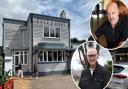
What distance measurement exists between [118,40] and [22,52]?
27.3 meters

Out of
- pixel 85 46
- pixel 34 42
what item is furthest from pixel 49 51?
pixel 85 46

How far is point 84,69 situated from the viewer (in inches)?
67.3

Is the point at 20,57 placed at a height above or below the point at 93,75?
below

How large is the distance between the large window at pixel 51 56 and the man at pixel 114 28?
2580 cm

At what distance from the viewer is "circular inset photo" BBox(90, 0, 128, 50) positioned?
1.68 m

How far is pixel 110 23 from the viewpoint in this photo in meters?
1.71

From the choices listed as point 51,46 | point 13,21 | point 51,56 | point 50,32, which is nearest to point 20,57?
point 51,56

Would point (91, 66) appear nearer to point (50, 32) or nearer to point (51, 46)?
point (51, 46)

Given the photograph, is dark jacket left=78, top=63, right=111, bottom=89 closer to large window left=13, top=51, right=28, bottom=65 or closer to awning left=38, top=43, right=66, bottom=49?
awning left=38, top=43, right=66, bottom=49

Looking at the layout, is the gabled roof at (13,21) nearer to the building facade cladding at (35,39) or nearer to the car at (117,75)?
the building facade cladding at (35,39)

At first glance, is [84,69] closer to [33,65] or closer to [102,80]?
[102,80]

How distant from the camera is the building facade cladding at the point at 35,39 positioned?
27.7 metres

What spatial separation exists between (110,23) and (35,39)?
26.6 metres

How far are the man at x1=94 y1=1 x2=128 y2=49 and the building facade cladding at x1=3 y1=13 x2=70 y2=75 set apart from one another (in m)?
25.6
